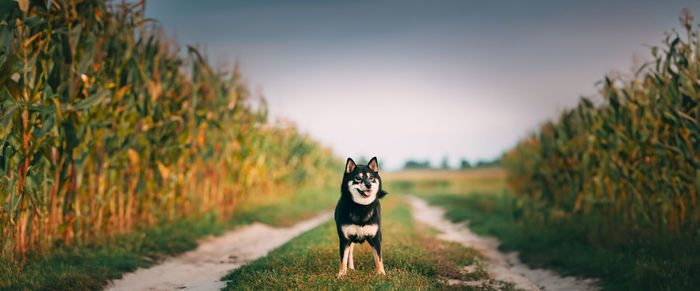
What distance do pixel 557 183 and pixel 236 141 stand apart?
9.17 metres

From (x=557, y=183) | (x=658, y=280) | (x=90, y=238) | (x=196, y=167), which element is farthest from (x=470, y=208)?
(x=90, y=238)

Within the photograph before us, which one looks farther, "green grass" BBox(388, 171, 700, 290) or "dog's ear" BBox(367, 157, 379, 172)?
"green grass" BBox(388, 171, 700, 290)

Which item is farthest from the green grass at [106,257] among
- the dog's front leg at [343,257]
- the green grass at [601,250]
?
the green grass at [601,250]

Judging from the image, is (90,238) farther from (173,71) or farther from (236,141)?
(236,141)

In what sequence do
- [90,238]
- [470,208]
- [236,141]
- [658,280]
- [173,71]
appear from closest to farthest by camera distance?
[658,280]
[90,238]
[173,71]
[236,141]
[470,208]

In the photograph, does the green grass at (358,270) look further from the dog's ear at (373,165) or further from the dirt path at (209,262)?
the dog's ear at (373,165)

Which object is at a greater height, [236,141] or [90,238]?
[236,141]

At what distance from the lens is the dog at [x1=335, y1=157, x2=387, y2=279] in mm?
4770

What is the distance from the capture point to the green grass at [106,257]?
6035 mm

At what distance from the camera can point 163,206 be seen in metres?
10.5

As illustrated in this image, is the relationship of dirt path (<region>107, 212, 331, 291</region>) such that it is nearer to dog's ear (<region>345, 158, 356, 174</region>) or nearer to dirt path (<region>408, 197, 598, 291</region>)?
dog's ear (<region>345, 158, 356, 174</region>)

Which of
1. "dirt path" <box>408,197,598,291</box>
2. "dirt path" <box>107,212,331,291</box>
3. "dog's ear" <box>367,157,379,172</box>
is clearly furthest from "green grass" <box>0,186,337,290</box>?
"dirt path" <box>408,197,598,291</box>

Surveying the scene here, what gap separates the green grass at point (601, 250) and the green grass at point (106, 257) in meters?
7.25

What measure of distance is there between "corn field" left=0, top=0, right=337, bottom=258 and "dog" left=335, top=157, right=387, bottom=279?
489cm
